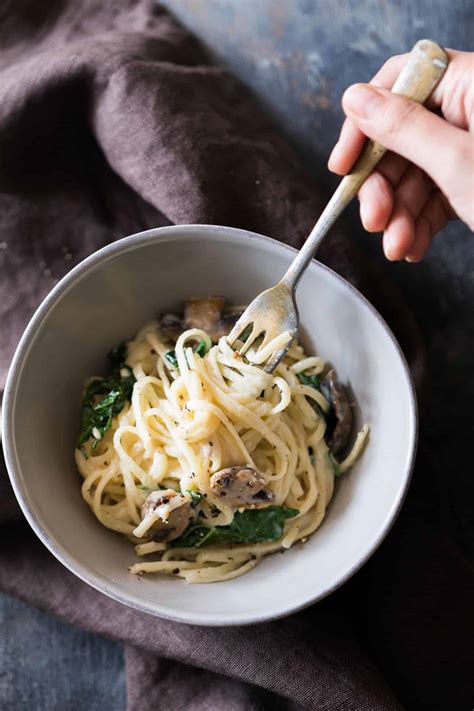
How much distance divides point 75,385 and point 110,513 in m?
0.44

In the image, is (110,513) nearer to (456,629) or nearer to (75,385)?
(75,385)

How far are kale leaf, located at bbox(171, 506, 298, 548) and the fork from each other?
45 cm

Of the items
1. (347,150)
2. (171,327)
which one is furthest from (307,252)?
(171,327)

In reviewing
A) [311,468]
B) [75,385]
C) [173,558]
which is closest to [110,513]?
[173,558]

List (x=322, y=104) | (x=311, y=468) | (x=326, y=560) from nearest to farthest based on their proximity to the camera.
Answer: (x=326, y=560), (x=311, y=468), (x=322, y=104)

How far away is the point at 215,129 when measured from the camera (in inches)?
111

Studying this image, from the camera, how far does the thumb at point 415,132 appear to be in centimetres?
214

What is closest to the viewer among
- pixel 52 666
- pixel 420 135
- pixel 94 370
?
pixel 420 135

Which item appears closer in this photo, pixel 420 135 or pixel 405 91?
pixel 420 135

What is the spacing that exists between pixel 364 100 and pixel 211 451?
1119 mm

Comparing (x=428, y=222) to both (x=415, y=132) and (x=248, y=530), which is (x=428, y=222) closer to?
(x=415, y=132)

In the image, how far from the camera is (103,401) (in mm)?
2594

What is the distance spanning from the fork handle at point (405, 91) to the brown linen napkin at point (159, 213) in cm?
46

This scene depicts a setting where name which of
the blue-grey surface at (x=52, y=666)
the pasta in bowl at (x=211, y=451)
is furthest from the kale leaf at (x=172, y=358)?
the blue-grey surface at (x=52, y=666)
